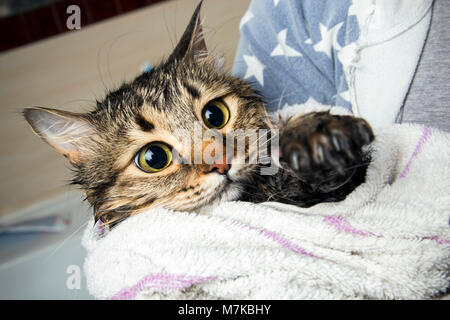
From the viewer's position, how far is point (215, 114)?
0.87 meters

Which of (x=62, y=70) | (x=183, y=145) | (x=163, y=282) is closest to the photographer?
(x=163, y=282)

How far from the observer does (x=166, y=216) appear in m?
0.65

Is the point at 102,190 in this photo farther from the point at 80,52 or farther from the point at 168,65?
the point at 80,52

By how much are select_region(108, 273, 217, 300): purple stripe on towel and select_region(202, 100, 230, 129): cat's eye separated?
0.41 m

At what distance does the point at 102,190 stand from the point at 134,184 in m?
0.10

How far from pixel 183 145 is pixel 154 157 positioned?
0.08 metres

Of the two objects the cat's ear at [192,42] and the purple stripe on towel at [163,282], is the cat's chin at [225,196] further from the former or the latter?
the cat's ear at [192,42]

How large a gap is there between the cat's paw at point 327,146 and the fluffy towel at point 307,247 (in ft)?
0.29

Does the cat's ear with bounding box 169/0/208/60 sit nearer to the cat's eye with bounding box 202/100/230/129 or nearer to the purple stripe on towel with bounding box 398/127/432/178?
the cat's eye with bounding box 202/100/230/129

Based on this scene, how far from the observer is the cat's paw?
0.57 metres

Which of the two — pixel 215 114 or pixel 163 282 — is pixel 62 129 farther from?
pixel 163 282

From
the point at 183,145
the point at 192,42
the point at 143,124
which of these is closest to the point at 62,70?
the point at 192,42

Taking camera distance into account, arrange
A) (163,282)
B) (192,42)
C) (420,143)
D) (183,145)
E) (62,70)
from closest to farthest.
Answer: (163,282)
(420,143)
(183,145)
(192,42)
(62,70)

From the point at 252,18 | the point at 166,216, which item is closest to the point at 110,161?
the point at 166,216
